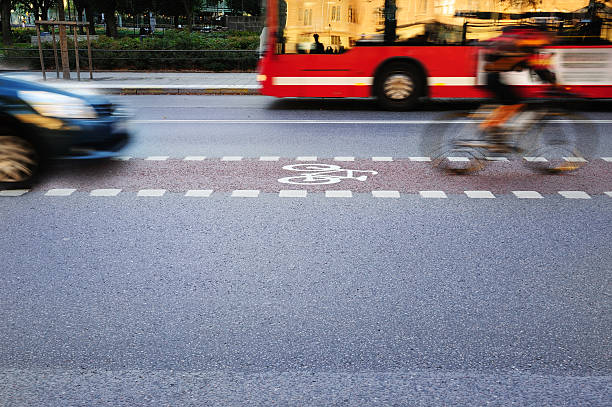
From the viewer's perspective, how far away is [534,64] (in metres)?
7.38

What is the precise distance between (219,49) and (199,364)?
2257 centimetres

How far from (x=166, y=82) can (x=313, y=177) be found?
1374 centimetres

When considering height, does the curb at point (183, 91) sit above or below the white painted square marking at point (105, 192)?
above

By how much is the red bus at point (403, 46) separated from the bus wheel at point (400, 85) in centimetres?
2

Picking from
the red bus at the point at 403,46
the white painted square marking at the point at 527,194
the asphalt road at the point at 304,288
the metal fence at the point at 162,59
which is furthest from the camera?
the metal fence at the point at 162,59

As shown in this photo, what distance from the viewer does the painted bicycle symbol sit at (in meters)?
7.56

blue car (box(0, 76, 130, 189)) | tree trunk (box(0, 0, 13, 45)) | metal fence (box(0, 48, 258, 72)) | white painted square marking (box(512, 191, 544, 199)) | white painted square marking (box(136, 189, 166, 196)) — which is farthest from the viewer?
tree trunk (box(0, 0, 13, 45))

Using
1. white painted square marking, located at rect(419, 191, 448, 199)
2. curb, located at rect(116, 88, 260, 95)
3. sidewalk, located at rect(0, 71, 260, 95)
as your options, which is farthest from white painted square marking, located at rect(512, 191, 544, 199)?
curb, located at rect(116, 88, 260, 95)

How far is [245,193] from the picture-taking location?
7.02m

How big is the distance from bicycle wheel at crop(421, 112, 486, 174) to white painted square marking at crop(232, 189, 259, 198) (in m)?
2.53

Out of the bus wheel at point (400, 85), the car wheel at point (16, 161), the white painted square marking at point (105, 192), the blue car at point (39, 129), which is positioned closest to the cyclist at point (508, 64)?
the white painted square marking at point (105, 192)

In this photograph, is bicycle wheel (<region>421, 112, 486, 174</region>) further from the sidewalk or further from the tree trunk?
the tree trunk

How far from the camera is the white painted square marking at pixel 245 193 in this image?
272 inches

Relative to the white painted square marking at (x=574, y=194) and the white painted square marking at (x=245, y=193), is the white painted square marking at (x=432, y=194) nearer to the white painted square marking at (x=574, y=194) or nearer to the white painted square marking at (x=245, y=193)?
the white painted square marking at (x=574, y=194)
